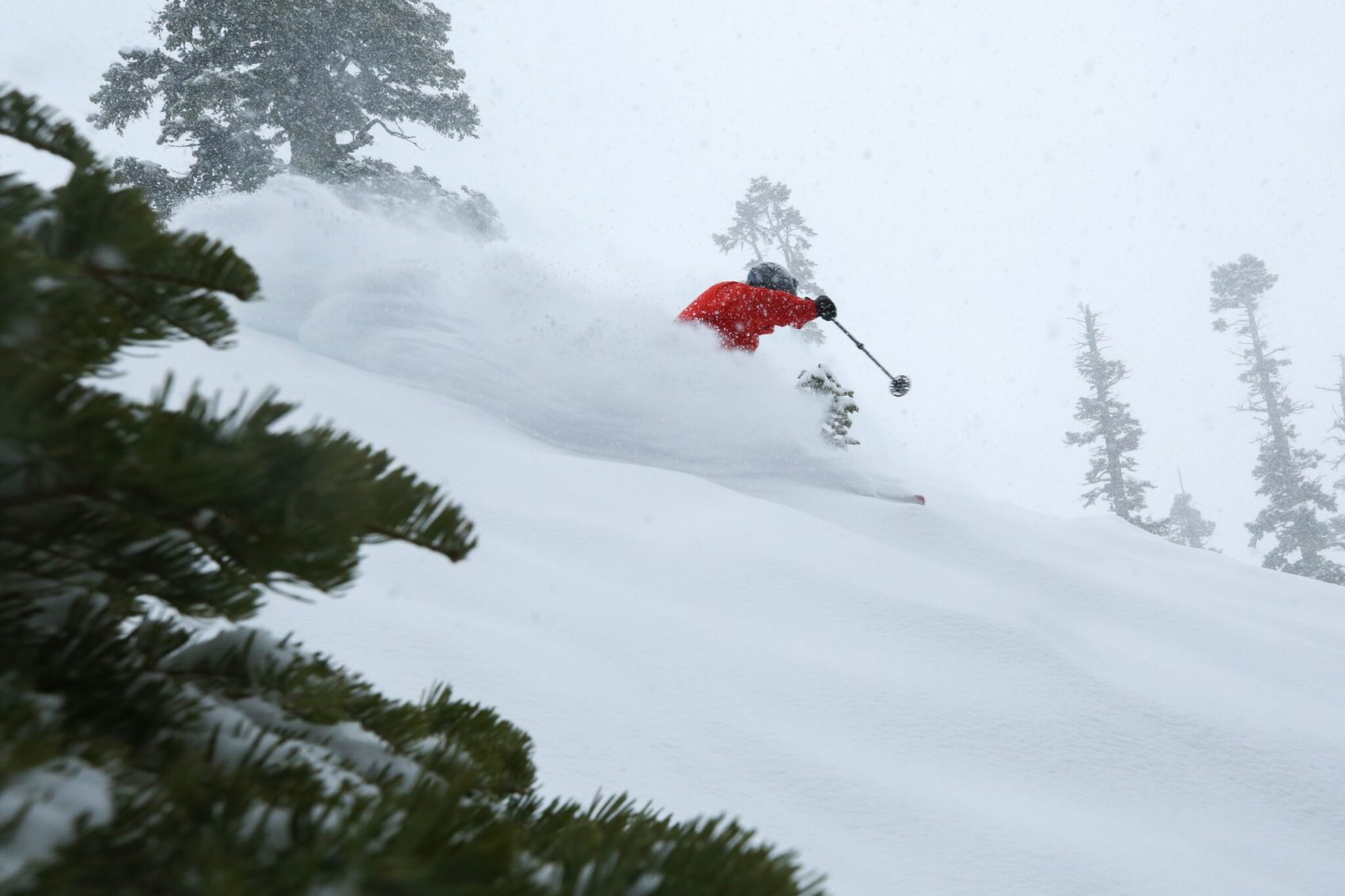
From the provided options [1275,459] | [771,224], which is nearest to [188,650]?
[771,224]

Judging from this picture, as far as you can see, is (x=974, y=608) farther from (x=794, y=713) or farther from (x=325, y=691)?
(x=325, y=691)

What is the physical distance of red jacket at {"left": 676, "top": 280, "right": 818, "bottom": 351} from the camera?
9.12 metres

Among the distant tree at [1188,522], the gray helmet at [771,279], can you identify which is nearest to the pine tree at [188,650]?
the gray helmet at [771,279]

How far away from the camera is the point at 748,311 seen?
9.14m

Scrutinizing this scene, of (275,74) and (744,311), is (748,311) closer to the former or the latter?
(744,311)

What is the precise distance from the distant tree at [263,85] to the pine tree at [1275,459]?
28.1 m

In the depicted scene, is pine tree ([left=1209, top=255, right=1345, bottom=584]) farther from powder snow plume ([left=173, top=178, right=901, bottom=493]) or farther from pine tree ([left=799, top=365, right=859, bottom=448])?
powder snow plume ([left=173, top=178, right=901, bottom=493])

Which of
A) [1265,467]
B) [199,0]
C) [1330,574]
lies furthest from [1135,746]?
[1265,467]

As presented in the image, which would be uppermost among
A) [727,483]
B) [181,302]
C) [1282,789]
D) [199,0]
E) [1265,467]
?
[1265,467]

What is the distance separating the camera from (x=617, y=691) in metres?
2.93

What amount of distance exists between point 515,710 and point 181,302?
2.01 meters

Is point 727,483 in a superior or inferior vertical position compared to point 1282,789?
superior

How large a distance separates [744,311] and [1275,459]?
2922cm

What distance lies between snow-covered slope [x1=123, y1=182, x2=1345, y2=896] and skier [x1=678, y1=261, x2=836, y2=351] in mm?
2074
